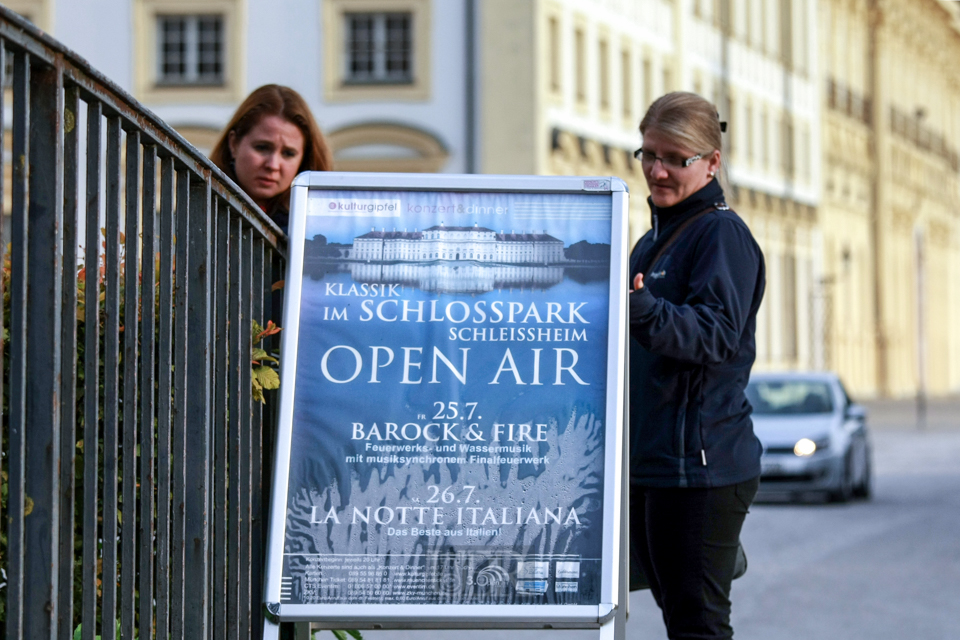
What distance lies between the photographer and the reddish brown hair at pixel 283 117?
561 cm

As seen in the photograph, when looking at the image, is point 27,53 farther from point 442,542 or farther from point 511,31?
point 511,31

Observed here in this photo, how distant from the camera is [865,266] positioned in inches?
2222

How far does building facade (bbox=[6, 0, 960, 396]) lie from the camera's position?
3328 cm

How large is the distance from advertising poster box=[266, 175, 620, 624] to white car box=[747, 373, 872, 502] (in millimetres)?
12974

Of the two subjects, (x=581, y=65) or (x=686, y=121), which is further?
(x=581, y=65)

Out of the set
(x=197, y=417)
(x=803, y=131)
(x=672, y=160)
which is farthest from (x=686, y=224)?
(x=803, y=131)

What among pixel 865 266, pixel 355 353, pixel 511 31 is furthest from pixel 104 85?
pixel 865 266

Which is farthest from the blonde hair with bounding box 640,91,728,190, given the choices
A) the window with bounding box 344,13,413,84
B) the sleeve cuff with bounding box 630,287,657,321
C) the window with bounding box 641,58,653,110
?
the window with bounding box 641,58,653,110

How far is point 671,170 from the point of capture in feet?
15.2

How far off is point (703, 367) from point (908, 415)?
4189 centimetres

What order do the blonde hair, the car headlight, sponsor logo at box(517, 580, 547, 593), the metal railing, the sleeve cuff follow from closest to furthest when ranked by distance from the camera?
the metal railing < sponsor logo at box(517, 580, 547, 593) < the sleeve cuff < the blonde hair < the car headlight

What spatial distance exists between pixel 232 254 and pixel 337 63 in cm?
2967

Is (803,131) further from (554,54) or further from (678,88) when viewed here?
(554,54)

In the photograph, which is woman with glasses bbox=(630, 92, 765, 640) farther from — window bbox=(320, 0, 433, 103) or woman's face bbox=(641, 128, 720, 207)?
window bbox=(320, 0, 433, 103)
